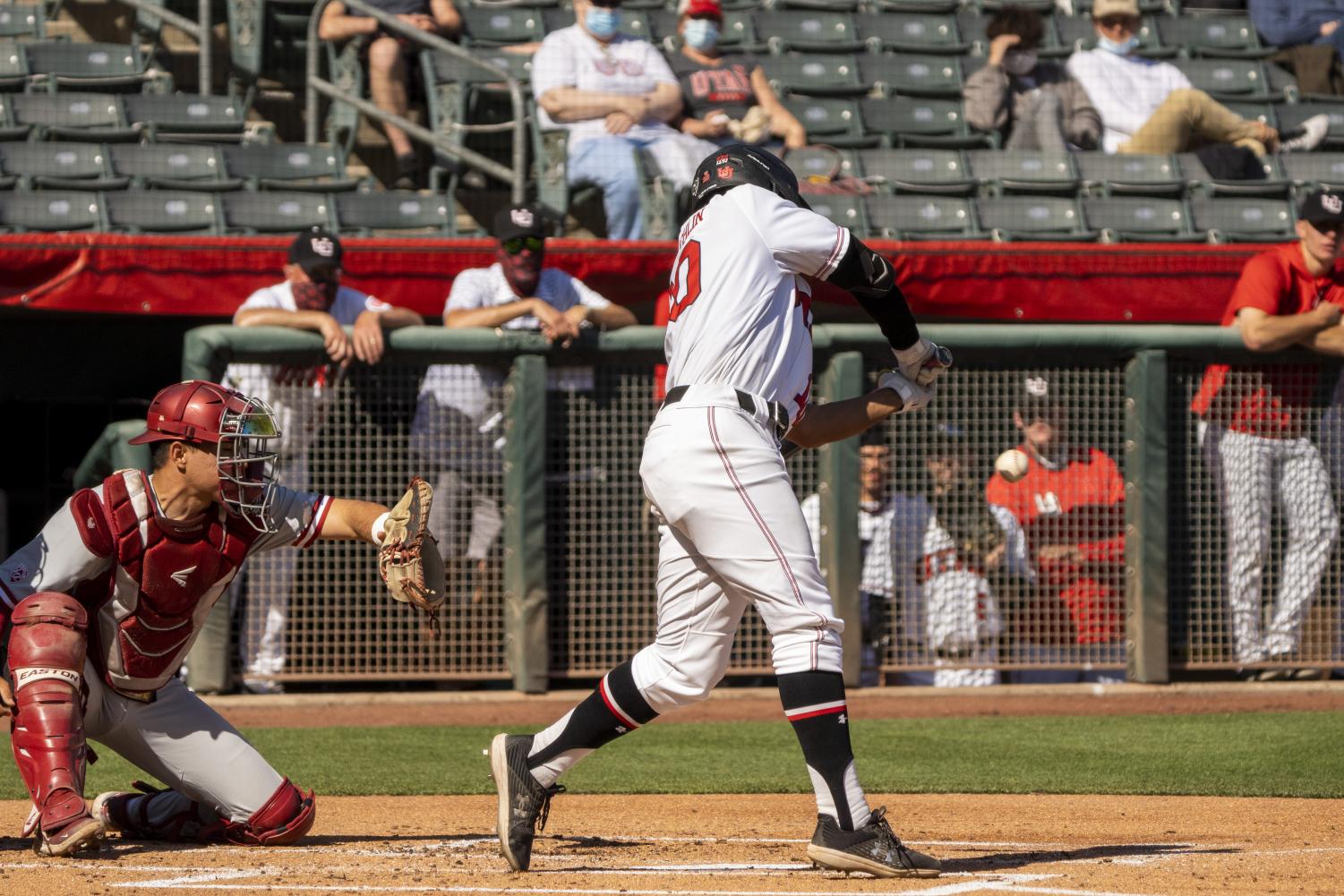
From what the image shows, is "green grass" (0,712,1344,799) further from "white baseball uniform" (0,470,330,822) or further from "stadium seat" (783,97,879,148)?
"stadium seat" (783,97,879,148)

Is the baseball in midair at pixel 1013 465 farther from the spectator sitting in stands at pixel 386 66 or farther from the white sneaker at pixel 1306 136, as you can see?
the white sneaker at pixel 1306 136

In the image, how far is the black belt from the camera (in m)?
3.79

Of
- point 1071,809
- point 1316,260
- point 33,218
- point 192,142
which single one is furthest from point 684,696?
point 192,142

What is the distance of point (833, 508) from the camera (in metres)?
7.26

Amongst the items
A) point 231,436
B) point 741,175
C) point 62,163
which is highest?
point 62,163

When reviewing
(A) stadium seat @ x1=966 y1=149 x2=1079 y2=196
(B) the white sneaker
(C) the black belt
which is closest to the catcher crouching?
(C) the black belt

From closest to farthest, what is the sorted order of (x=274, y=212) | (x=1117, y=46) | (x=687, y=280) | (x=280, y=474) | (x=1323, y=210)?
1. (x=687, y=280)
2. (x=280, y=474)
3. (x=1323, y=210)
4. (x=274, y=212)
5. (x=1117, y=46)

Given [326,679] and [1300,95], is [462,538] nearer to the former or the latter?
[326,679]

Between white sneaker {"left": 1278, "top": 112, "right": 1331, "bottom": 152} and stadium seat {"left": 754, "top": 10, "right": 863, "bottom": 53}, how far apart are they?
2810 mm

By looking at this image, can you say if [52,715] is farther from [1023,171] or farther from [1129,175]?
[1129,175]

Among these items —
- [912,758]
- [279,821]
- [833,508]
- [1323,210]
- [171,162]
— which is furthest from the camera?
[171,162]

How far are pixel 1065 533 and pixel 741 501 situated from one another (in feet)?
13.0

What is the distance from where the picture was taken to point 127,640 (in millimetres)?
4188

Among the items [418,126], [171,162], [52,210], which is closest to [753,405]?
[52,210]
